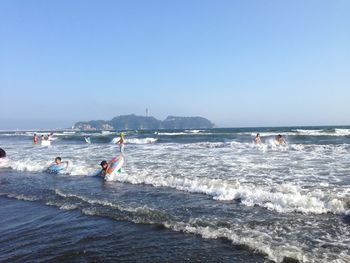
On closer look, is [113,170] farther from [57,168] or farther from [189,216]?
[189,216]

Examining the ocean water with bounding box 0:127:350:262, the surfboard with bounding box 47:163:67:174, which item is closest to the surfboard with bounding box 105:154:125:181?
the ocean water with bounding box 0:127:350:262

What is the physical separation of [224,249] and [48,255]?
3.29m

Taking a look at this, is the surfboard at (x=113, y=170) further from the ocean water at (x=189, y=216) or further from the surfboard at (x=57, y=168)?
the surfboard at (x=57, y=168)

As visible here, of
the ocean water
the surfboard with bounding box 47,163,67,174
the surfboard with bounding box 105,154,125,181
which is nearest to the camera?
the ocean water

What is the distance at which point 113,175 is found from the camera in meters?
15.2

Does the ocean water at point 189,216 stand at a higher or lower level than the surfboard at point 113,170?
lower

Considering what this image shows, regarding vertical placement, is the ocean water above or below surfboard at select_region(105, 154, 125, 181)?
below

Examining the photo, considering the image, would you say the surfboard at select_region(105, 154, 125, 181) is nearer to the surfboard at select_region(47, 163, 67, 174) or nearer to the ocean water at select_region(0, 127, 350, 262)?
the ocean water at select_region(0, 127, 350, 262)

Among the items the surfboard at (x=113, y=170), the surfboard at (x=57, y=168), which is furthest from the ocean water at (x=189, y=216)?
the surfboard at (x=57, y=168)

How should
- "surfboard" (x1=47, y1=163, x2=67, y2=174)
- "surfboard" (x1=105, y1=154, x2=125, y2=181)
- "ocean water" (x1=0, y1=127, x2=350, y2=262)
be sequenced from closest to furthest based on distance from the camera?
"ocean water" (x1=0, y1=127, x2=350, y2=262) → "surfboard" (x1=105, y1=154, x2=125, y2=181) → "surfboard" (x1=47, y1=163, x2=67, y2=174)

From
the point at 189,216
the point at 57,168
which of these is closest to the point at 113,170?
the point at 57,168

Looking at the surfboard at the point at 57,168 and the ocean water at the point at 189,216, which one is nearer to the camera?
the ocean water at the point at 189,216

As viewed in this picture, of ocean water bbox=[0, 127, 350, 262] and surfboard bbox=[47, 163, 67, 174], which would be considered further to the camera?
surfboard bbox=[47, 163, 67, 174]

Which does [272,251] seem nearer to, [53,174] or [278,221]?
[278,221]
